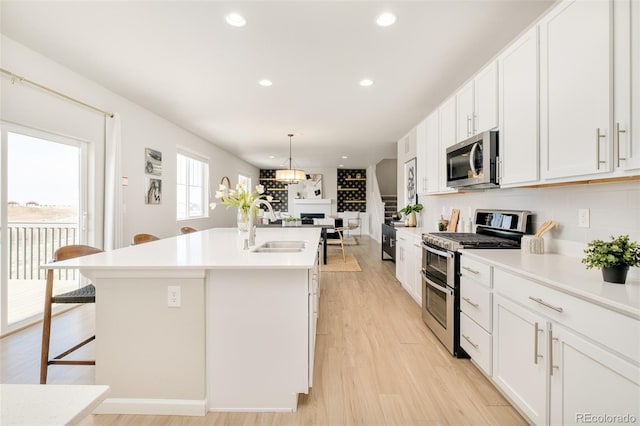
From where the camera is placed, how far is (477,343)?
204cm

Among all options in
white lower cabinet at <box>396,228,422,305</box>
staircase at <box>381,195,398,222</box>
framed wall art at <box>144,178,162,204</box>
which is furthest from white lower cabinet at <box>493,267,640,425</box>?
staircase at <box>381,195,398,222</box>

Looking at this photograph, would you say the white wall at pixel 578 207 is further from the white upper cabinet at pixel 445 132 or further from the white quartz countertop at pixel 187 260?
the white quartz countertop at pixel 187 260

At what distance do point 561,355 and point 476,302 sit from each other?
71cm

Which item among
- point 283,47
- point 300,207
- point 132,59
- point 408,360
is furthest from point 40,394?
point 300,207

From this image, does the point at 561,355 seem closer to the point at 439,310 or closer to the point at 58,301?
the point at 439,310

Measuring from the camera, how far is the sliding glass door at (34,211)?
271 cm

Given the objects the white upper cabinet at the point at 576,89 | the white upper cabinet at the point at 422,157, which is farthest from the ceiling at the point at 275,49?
the white upper cabinet at the point at 576,89

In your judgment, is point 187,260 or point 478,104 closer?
point 187,260

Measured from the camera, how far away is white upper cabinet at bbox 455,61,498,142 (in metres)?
2.32

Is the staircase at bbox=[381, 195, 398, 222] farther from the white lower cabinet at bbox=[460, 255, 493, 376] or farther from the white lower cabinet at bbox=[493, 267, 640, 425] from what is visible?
the white lower cabinet at bbox=[493, 267, 640, 425]

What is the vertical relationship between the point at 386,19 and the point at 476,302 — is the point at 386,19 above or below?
above

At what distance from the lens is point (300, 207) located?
11.4 meters

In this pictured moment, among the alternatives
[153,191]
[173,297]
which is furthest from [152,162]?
[173,297]

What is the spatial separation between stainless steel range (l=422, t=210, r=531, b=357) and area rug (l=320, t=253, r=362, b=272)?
2587 mm
